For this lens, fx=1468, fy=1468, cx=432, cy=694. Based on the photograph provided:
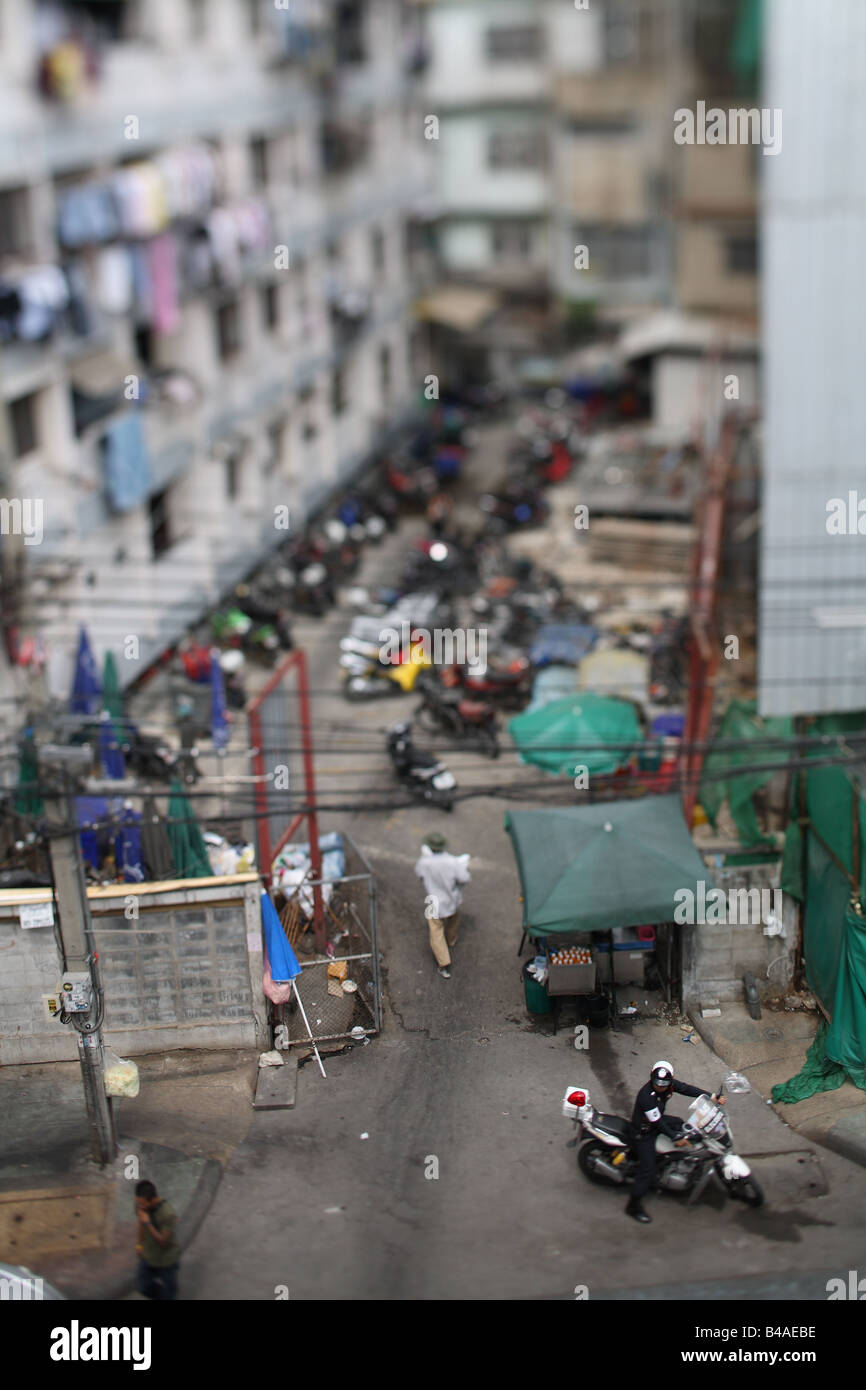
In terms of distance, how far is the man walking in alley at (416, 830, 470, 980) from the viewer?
1708cm

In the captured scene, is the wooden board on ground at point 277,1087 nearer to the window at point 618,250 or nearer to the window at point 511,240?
the window at point 618,250

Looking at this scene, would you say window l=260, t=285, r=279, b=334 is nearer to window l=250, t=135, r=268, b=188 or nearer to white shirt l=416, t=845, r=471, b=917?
window l=250, t=135, r=268, b=188

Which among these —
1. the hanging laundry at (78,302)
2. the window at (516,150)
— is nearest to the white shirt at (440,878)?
the hanging laundry at (78,302)

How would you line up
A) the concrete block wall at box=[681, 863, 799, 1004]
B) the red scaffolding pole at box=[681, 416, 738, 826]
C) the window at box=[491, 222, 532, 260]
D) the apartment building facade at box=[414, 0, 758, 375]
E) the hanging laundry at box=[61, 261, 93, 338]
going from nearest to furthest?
the concrete block wall at box=[681, 863, 799, 1004], the red scaffolding pole at box=[681, 416, 738, 826], the hanging laundry at box=[61, 261, 93, 338], the apartment building facade at box=[414, 0, 758, 375], the window at box=[491, 222, 532, 260]

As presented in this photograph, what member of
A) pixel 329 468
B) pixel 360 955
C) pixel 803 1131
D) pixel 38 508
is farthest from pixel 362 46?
pixel 803 1131

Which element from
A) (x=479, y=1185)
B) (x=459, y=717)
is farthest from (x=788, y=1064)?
(x=459, y=717)

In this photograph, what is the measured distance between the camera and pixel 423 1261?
1291 cm

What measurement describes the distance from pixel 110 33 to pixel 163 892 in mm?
16598

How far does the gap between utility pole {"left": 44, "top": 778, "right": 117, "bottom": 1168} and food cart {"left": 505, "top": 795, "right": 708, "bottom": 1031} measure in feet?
14.9

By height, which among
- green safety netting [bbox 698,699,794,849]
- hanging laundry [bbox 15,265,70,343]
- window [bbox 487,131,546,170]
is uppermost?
window [bbox 487,131,546,170]

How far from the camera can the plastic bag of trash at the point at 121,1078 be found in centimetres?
1458

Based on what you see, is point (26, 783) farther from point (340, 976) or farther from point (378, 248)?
point (378, 248)

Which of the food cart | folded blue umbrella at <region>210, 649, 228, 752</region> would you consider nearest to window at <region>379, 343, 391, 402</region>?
folded blue umbrella at <region>210, 649, 228, 752</region>

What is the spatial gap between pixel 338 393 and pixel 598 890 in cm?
2459
